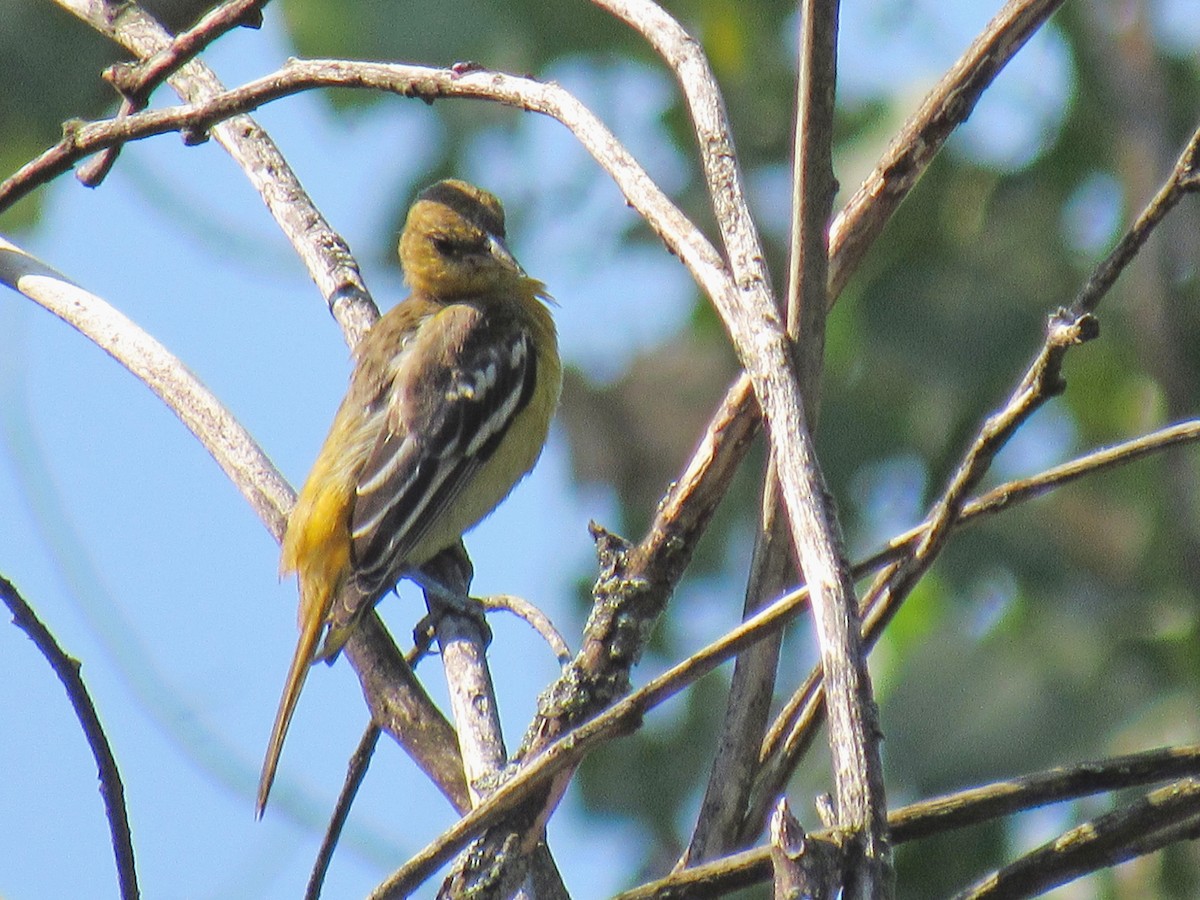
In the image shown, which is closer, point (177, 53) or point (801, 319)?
point (801, 319)

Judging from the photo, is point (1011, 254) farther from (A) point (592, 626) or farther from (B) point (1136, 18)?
(A) point (592, 626)

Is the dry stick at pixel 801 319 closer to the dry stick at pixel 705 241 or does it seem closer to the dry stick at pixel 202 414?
the dry stick at pixel 705 241

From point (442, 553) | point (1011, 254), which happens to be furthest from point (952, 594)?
point (442, 553)

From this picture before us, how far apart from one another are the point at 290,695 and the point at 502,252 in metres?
2.33

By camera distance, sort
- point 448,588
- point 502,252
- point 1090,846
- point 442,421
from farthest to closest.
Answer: point 502,252
point 442,421
point 448,588
point 1090,846

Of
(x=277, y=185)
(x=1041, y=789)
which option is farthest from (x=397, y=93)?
(x=1041, y=789)

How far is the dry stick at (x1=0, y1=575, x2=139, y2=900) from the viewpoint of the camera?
1963 mm

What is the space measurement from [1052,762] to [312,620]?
2.25 metres

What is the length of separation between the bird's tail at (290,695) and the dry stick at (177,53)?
1860 millimetres

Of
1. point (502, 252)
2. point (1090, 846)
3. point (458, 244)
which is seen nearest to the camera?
point (1090, 846)

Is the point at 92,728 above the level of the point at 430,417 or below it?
below

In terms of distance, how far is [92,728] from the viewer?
2.15m

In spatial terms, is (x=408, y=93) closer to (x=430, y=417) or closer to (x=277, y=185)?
(x=277, y=185)

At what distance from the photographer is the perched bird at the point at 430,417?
5.00 metres
